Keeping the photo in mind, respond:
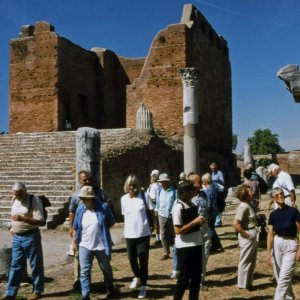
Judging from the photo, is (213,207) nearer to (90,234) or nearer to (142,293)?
(142,293)

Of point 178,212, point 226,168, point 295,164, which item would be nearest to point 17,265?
point 178,212

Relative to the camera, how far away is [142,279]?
22.1ft

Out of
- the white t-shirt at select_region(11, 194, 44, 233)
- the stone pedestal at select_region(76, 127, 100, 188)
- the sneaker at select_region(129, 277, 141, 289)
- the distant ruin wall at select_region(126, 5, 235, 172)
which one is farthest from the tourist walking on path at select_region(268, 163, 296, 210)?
the distant ruin wall at select_region(126, 5, 235, 172)

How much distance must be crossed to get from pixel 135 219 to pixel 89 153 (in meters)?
3.13

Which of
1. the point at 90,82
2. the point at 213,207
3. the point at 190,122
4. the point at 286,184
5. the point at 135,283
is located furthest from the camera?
the point at 90,82

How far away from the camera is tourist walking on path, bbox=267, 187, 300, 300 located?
18.8 feet

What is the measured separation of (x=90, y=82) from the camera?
29781 millimetres

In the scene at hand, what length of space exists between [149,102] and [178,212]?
20064mm

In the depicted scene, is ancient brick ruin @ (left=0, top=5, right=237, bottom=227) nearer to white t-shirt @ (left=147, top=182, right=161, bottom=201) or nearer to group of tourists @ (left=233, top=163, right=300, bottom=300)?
white t-shirt @ (left=147, top=182, right=161, bottom=201)

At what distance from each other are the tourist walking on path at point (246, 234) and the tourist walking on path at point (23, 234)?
260cm

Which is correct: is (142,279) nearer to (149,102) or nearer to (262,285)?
(262,285)

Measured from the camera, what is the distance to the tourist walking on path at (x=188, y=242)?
18.5 ft

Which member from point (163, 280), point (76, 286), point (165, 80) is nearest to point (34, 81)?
point (165, 80)

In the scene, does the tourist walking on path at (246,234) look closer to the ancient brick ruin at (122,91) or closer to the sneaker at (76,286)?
the sneaker at (76,286)
